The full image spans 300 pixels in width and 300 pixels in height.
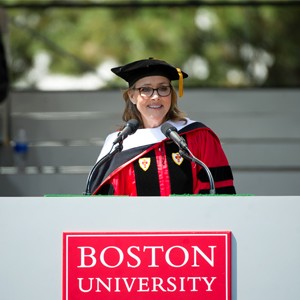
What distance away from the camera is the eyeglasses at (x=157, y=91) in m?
4.66

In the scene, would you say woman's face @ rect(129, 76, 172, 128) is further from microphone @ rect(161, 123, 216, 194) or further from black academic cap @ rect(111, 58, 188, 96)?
microphone @ rect(161, 123, 216, 194)

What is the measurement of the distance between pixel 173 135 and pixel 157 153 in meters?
0.38

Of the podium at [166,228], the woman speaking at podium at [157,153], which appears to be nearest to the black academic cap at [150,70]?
the woman speaking at podium at [157,153]

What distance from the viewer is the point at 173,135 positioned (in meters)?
4.32

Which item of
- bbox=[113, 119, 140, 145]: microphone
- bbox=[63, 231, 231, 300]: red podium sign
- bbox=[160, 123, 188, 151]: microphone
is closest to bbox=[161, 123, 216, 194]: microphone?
bbox=[160, 123, 188, 151]: microphone

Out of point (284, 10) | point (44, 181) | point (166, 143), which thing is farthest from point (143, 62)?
point (284, 10)

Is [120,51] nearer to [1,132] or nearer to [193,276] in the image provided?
[1,132]

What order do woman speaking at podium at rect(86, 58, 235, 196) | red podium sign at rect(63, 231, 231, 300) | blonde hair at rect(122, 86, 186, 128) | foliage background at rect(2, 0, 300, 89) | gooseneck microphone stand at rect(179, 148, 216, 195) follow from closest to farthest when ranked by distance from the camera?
red podium sign at rect(63, 231, 231, 300) < gooseneck microphone stand at rect(179, 148, 216, 195) < woman speaking at podium at rect(86, 58, 235, 196) < blonde hair at rect(122, 86, 186, 128) < foliage background at rect(2, 0, 300, 89)

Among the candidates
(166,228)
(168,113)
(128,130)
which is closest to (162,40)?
(168,113)

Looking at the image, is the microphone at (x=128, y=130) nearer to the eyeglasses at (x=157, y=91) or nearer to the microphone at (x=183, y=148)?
the microphone at (x=183, y=148)

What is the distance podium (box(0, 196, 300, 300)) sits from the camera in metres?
3.83

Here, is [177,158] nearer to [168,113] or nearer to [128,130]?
[168,113]

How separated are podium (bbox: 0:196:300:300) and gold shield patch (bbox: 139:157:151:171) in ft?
2.72

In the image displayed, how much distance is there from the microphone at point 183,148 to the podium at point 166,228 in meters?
0.35
